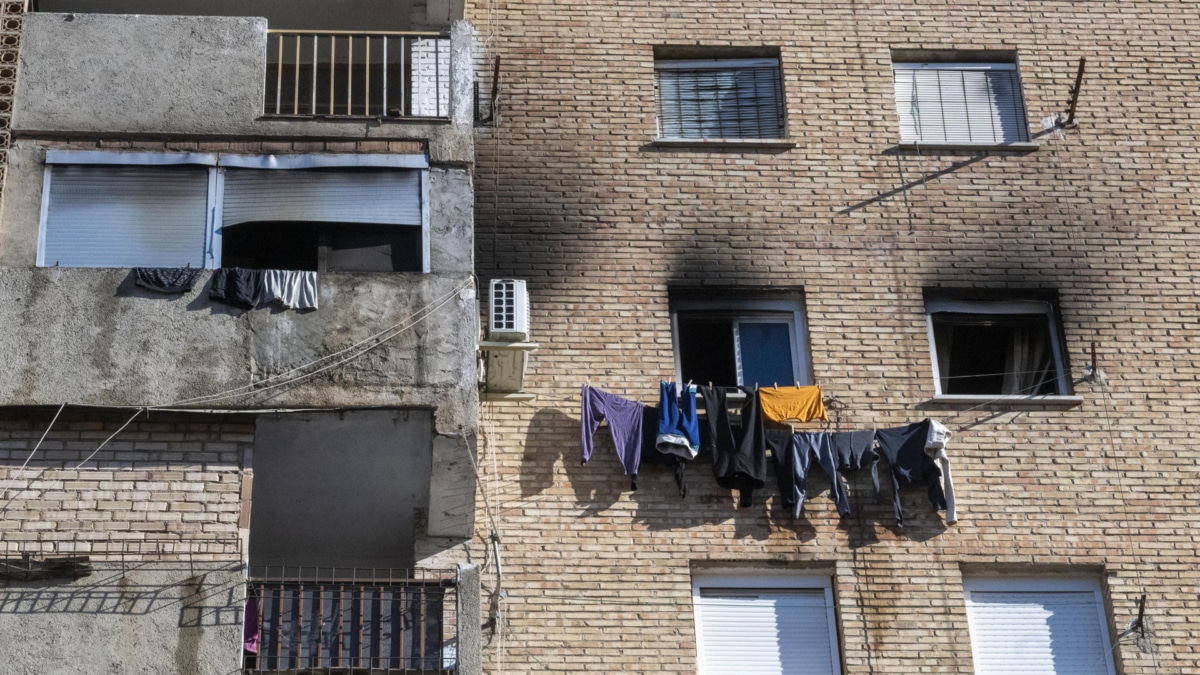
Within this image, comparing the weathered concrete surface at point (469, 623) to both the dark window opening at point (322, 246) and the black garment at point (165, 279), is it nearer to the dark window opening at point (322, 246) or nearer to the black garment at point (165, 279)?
the dark window opening at point (322, 246)

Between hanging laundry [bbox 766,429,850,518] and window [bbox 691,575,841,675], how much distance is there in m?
0.67

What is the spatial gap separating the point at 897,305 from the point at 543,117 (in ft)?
12.2

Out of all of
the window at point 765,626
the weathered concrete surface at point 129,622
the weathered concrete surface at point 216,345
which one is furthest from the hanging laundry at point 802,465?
the weathered concrete surface at point 129,622

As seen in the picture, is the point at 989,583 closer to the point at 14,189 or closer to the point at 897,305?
the point at 897,305

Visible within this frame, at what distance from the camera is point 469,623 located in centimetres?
1173

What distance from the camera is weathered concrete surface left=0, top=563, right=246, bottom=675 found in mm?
10938

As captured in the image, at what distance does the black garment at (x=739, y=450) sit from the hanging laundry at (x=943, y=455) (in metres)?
1.41

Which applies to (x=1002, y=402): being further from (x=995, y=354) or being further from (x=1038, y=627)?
(x=1038, y=627)

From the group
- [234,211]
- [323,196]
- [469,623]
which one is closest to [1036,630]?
[469,623]

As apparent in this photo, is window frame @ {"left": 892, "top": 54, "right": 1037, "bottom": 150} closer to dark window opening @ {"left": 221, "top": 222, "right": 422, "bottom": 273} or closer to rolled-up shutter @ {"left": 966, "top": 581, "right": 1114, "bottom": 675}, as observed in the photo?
rolled-up shutter @ {"left": 966, "top": 581, "right": 1114, "bottom": 675}

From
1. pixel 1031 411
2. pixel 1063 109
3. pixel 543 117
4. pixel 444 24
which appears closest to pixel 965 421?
pixel 1031 411

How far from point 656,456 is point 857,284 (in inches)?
101

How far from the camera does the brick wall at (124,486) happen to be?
1138cm

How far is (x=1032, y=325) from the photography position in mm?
14781
